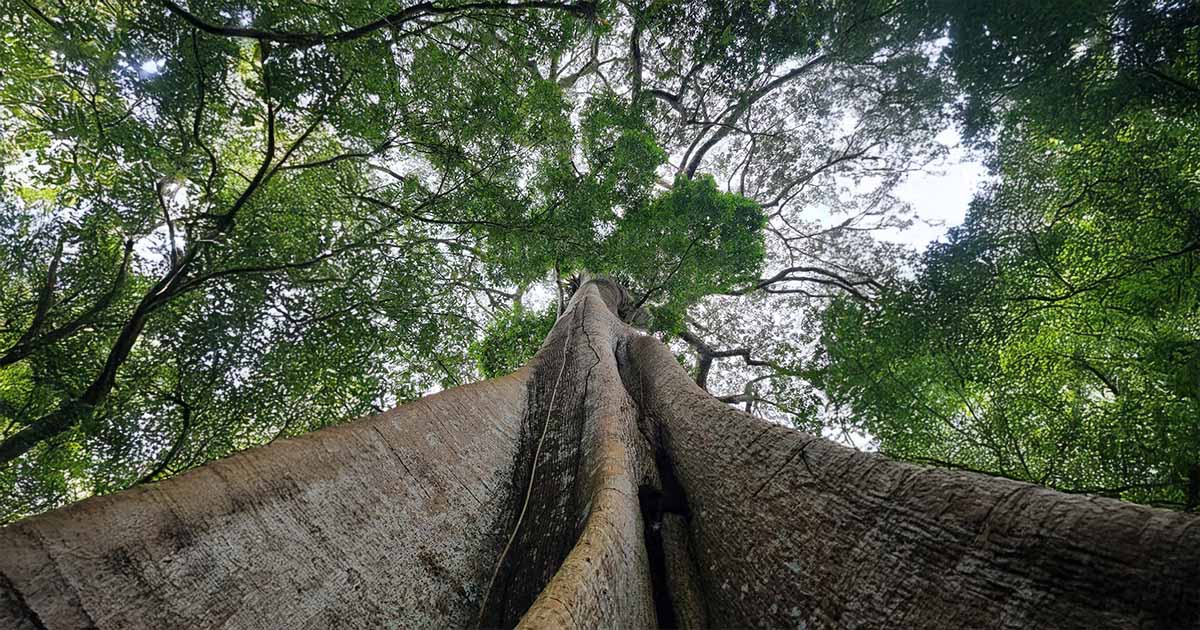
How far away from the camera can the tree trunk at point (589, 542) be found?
899mm

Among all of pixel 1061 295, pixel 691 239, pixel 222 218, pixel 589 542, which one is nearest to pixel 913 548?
pixel 589 542

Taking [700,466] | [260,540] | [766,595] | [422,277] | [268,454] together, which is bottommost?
[766,595]

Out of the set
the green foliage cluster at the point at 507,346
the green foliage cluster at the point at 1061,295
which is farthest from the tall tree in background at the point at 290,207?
the green foliage cluster at the point at 1061,295

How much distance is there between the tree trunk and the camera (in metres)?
0.90

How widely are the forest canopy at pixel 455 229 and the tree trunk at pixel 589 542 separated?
1.79m

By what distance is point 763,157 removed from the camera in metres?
8.84

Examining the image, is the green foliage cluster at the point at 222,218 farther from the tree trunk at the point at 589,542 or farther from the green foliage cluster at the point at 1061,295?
the green foliage cluster at the point at 1061,295

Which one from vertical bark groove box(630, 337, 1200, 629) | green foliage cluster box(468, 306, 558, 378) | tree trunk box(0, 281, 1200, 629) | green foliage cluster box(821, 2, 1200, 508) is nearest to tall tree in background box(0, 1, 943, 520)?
green foliage cluster box(468, 306, 558, 378)

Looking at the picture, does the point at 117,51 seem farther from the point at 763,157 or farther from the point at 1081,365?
the point at 763,157

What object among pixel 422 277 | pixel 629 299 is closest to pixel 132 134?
pixel 422 277

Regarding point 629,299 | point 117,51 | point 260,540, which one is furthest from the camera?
point 629,299

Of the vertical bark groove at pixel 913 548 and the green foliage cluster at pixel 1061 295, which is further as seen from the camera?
the green foliage cluster at pixel 1061 295

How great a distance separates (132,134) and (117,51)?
0.45 meters

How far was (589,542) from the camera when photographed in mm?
1180
